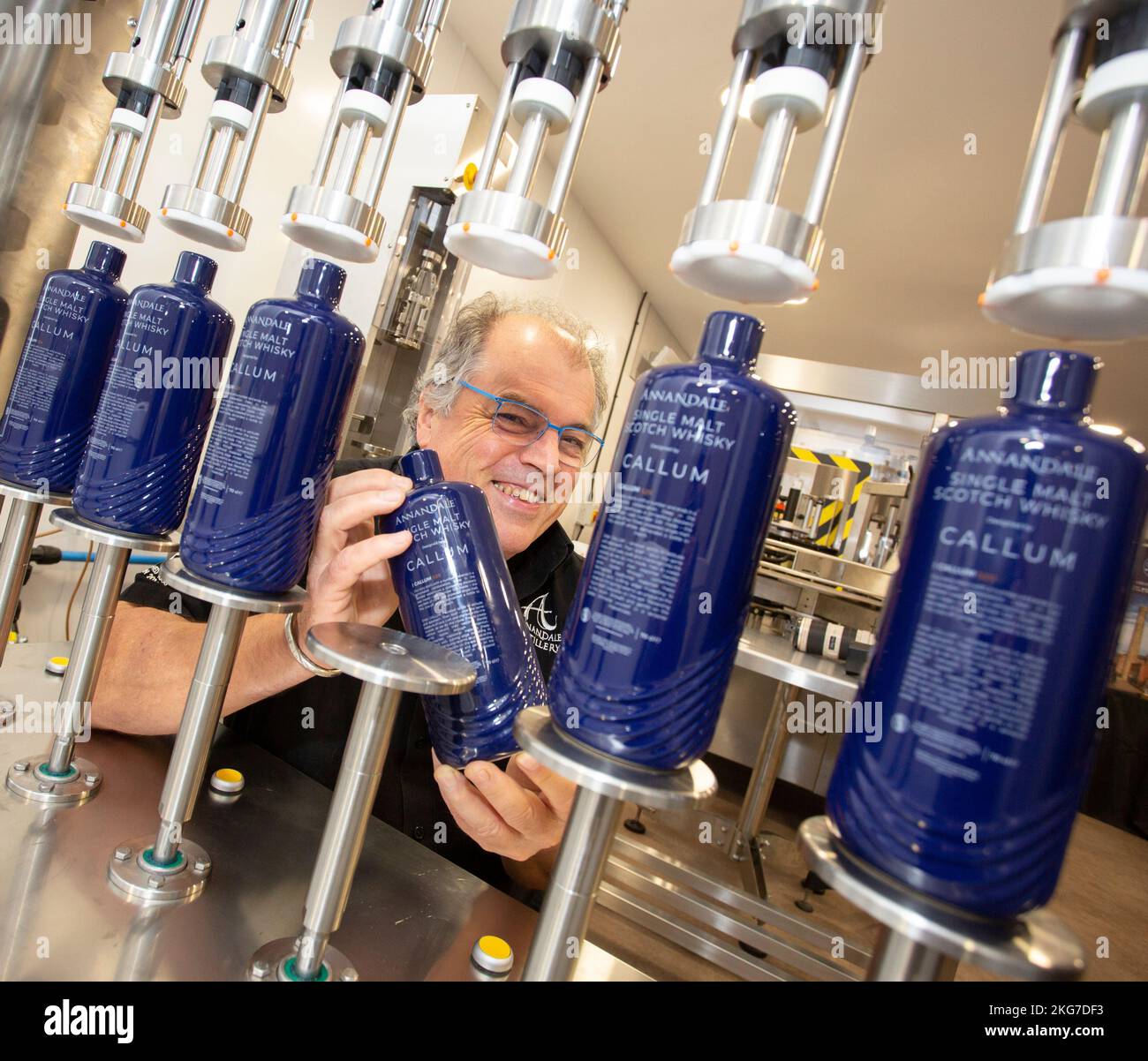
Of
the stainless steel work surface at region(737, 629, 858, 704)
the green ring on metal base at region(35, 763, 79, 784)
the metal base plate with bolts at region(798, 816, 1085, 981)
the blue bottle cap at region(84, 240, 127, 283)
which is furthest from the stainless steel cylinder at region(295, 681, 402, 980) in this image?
the stainless steel work surface at region(737, 629, 858, 704)

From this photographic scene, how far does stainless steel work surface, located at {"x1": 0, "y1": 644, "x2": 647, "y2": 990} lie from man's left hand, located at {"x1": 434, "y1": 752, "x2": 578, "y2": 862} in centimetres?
6

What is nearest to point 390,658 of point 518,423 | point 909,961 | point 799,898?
point 909,961

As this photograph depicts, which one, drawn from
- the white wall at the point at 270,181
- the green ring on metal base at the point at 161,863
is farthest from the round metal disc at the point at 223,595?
the white wall at the point at 270,181

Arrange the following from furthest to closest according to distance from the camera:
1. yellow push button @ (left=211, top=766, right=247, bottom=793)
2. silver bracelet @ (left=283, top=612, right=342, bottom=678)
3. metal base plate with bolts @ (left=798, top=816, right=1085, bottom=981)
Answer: yellow push button @ (left=211, top=766, right=247, bottom=793) → silver bracelet @ (left=283, top=612, right=342, bottom=678) → metal base plate with bolts @ (left=798, top=816, right=1085, bottom=981)

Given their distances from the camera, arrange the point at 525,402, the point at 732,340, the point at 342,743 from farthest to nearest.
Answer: the point at 525,402, the point at 342,743, the point at 732,340

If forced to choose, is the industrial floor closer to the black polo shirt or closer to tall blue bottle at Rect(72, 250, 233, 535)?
the black polo shirt

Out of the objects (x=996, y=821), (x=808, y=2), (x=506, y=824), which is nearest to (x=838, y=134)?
(x=808, y=2)

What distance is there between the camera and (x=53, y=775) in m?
0.65

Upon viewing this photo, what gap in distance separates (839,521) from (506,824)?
3953 millimetres

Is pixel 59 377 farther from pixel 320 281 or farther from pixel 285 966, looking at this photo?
pixel 285 966

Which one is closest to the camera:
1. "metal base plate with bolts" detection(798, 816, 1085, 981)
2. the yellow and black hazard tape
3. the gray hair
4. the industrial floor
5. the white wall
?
"metal base plate with bolts" detection(798, 816, 1085, 981)

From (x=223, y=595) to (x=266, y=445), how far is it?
0.36ft

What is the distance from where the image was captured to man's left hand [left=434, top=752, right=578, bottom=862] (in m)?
0.62
